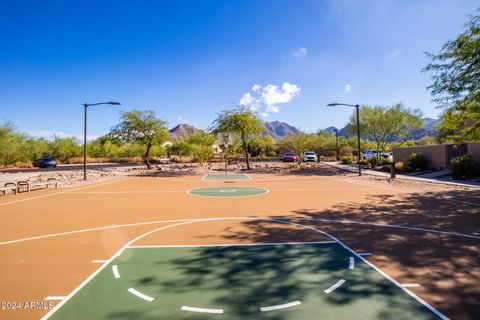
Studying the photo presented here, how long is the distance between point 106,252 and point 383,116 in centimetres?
3691

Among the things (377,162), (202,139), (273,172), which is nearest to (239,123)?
(273,172)

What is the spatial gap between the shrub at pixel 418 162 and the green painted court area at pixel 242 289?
25.2 m

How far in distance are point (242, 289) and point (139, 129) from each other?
94.4 feet

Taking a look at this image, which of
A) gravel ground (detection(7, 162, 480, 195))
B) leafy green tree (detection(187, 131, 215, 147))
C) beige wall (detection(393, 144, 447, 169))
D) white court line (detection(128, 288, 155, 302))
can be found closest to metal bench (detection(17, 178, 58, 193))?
gravel ground (detection(7, 162, 480, 195))

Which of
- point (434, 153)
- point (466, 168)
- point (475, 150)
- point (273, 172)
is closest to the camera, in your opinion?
point (466, 168)

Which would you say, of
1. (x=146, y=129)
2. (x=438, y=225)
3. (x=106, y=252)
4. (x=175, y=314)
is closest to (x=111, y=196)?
(x=106, y=252)

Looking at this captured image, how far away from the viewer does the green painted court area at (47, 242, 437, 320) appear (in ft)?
12.8

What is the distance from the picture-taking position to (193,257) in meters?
5.95

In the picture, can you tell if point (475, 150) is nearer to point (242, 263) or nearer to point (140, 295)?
point (242, 263)

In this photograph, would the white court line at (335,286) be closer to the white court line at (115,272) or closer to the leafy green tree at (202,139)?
the white court line at (115,272)

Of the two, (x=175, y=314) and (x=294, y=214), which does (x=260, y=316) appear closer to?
(x=175, y=314)

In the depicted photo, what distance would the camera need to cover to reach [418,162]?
26.3 m

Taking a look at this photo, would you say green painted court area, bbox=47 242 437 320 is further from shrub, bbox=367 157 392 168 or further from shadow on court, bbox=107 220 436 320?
shrub, bbox=367 157 392 168

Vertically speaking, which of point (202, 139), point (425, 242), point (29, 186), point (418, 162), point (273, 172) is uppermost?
point (202, 139)
